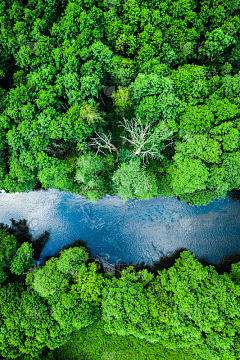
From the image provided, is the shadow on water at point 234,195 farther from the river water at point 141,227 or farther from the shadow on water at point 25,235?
the shadow on water at point 25,235

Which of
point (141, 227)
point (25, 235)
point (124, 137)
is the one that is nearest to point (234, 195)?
point (141, 227)

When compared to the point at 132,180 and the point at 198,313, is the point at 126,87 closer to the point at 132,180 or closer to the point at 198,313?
the point at 132,180

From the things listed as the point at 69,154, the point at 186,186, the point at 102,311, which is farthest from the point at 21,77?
the point at 102,311

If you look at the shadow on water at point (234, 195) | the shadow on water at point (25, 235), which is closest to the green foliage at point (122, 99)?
the shadow on water at point (234, 195)

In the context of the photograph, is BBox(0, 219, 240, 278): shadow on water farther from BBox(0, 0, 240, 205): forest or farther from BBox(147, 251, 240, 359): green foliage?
BBox(0, 0, 240, 205): forest

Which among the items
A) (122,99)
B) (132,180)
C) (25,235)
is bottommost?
(25,235)
